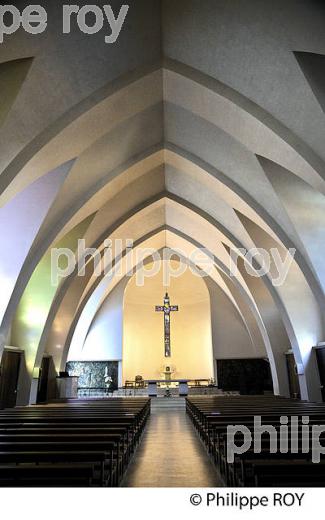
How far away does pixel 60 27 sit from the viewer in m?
6.84

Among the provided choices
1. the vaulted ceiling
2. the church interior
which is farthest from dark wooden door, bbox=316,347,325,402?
the vaulted ceiling

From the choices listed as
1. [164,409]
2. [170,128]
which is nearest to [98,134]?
[170,128]

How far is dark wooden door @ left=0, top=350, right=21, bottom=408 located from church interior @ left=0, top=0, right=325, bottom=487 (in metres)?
0.07

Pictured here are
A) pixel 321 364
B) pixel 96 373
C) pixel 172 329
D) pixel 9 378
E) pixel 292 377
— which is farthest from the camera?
pixel 172 329

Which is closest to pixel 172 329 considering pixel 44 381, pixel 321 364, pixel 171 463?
pixel 44 381

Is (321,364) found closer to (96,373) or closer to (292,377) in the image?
(292,377)

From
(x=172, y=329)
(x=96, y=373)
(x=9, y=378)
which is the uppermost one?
(x=172, y=329)

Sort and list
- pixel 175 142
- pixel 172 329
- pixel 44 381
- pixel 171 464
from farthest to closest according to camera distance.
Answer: pixel 172 329 → pixel 44 381 → pixel 175 142 → pixel 171 464

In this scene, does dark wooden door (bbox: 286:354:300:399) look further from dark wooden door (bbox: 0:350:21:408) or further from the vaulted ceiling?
dark wooden door (bbox: 0:350:21:408)

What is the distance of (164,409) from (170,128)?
37.0ft

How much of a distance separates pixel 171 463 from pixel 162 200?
11509 mm

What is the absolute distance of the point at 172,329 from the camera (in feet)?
82.2

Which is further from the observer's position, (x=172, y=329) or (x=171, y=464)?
(x=172, y=329)

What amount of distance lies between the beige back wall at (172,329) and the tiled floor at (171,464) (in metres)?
15.6
